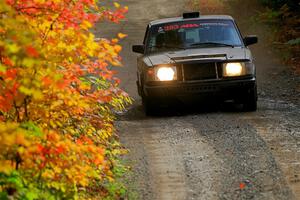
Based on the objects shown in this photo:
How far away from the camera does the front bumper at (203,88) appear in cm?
1070

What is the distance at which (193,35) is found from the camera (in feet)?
39.0

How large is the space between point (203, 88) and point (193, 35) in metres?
1.51

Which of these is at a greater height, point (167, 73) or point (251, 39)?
point (251, 39)

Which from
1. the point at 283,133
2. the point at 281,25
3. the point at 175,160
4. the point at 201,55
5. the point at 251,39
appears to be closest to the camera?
the point at 175,160

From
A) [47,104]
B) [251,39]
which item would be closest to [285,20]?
[251,39]

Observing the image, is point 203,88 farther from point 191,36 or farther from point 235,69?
point 191,36

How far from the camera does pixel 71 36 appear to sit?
5.82 metres

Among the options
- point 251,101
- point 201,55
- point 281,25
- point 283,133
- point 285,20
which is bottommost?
point 283,133

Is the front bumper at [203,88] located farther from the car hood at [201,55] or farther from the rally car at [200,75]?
the car hood at [201,55]

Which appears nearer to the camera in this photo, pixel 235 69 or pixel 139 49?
pixel 235 69

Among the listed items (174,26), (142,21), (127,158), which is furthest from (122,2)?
(127,158)

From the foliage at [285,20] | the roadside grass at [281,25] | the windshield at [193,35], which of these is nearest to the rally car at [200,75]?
the windshield at [193,35]

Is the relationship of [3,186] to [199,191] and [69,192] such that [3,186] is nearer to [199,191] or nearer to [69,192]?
[69,192]

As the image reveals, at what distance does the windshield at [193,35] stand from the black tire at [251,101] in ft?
3.63
